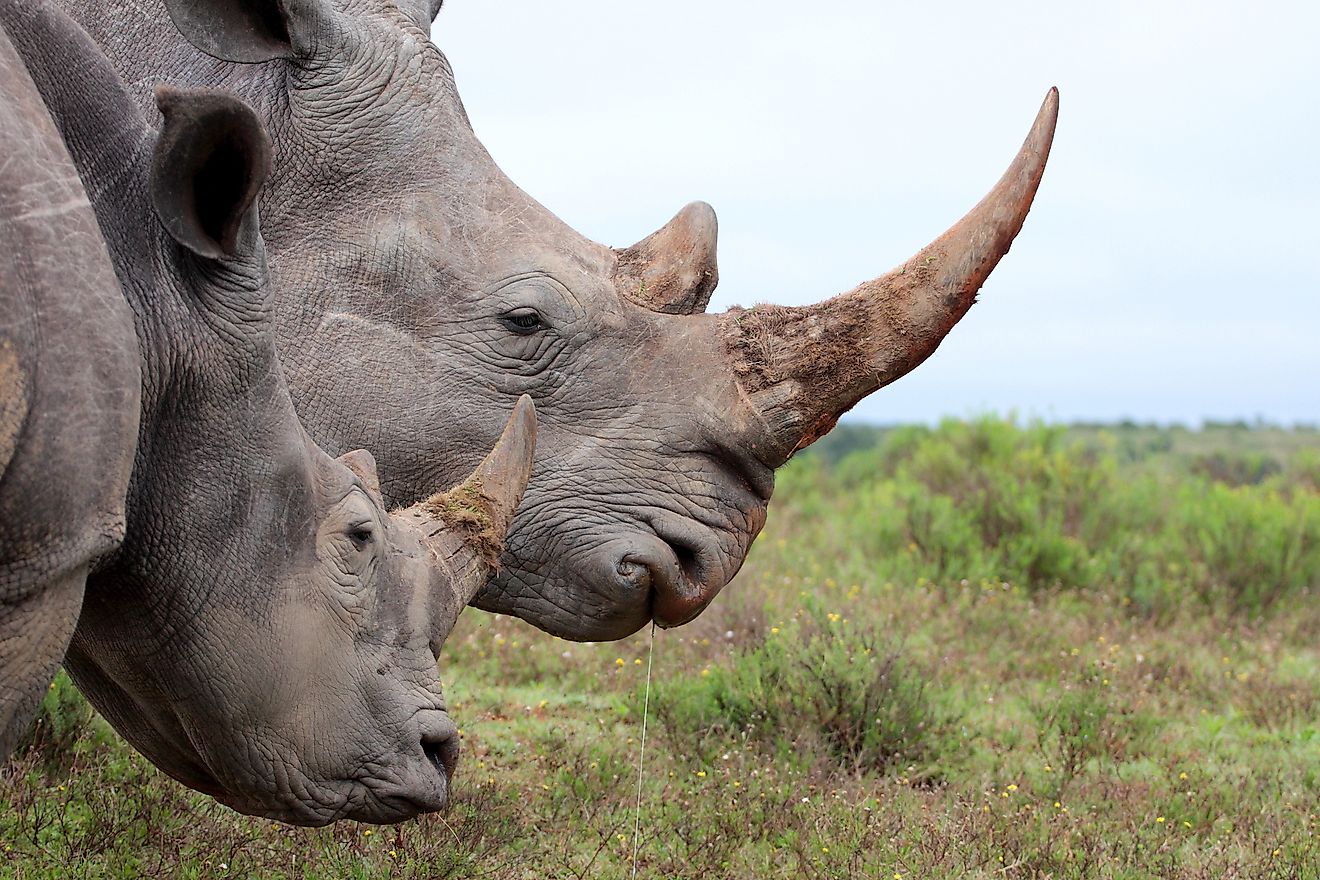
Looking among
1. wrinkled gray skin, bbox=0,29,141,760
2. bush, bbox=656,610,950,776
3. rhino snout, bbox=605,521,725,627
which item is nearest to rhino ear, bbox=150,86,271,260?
wrinkled gray skin, bbox=0,29,141,760

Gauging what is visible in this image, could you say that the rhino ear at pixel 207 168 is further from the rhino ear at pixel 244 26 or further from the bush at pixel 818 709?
the bush at pixel 818 709

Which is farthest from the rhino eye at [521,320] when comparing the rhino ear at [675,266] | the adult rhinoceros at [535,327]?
Answer: the rhino ear at [675,266]

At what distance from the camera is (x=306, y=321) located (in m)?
4.12

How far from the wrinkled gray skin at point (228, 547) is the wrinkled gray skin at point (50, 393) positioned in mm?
209

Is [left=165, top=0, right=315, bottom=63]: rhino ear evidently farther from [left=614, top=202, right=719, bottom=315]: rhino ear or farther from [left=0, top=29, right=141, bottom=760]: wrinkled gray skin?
[left=0, top=29, right=141, bottom=760]: wrinkled gray skin

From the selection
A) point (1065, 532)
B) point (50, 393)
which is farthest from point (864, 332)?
point (1065, 532)

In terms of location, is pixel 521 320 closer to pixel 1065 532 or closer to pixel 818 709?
pixel 818 709

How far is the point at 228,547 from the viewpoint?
294 cm

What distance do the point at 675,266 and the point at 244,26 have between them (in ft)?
4.16

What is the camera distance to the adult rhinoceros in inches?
158

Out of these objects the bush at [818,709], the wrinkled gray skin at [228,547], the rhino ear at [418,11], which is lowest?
the bush at [818,709]

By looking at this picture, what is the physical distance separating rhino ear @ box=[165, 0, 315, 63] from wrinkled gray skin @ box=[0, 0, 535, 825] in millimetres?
1294

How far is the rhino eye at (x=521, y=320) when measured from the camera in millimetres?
4188

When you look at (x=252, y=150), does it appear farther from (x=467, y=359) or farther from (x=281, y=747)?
(x=467, y=359)
